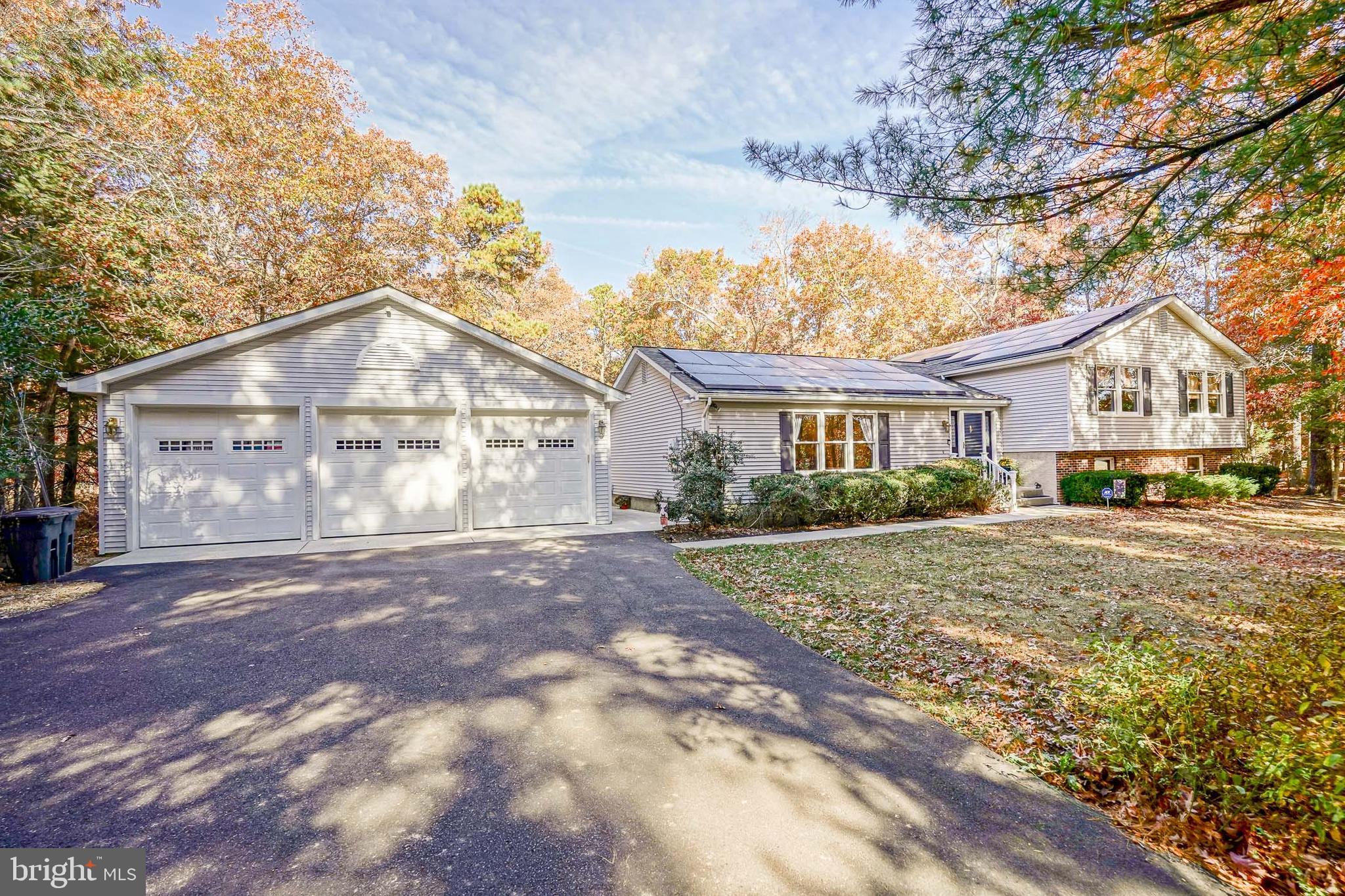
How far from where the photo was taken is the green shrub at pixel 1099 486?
1485 cm

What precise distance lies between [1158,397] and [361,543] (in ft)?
74.4

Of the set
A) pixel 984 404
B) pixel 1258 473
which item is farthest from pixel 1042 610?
pixel 1258 473

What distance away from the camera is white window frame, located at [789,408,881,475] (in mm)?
14099

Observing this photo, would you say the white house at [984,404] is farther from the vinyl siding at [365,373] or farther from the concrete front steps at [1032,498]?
the vinyl siding at [365,373]

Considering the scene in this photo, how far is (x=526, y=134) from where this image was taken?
17109 mm

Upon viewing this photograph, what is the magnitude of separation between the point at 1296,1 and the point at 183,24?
71.6 feet

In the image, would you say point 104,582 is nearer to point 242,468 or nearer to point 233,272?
point 242,468

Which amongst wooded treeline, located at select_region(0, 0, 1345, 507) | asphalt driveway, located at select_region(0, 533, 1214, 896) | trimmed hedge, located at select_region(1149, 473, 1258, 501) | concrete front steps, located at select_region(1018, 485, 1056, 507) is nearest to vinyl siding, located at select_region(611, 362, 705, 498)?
wooded treeline, located at select_region(0, 0, 1345, 507)

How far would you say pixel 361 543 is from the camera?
34.4 feet

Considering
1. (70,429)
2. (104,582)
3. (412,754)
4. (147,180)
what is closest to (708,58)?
(412,754)

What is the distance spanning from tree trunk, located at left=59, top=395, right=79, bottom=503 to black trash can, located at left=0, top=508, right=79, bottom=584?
23.4ft

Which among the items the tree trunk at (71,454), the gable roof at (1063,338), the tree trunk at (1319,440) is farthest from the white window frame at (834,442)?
the tree trunk at (71,454)

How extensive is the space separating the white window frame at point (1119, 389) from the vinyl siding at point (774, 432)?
17.9 ft

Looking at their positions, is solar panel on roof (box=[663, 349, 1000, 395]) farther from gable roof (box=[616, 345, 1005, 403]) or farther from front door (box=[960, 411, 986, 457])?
front door (box=[960, 411, 986, 457])
